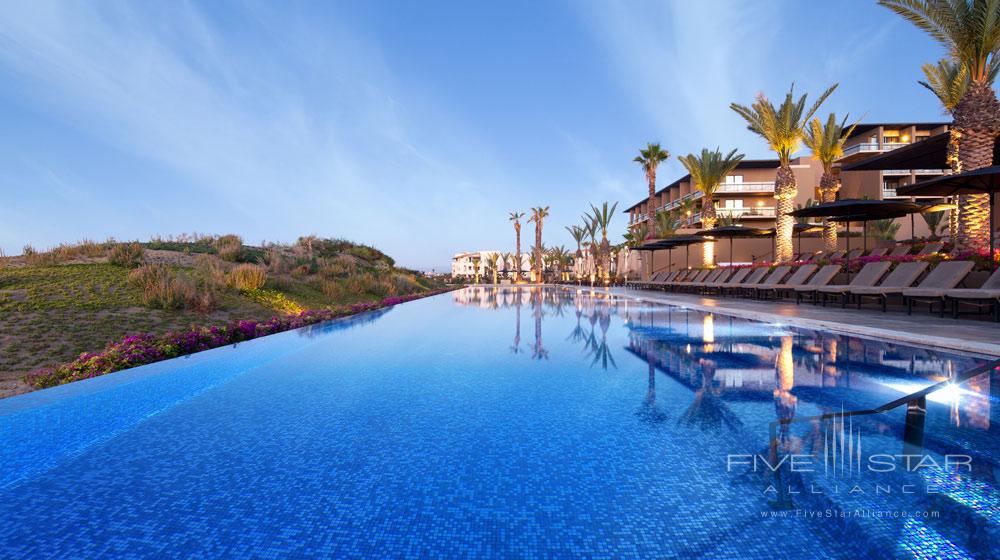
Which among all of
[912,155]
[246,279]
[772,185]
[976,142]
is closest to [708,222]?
[912,155]

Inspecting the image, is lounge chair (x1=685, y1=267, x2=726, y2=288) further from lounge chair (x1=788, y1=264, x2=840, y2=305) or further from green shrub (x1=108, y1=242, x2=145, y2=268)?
green shrub (x1=108, y1=242, x2=145, y2=268)

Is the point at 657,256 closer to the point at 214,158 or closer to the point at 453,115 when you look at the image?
the point at 453,115

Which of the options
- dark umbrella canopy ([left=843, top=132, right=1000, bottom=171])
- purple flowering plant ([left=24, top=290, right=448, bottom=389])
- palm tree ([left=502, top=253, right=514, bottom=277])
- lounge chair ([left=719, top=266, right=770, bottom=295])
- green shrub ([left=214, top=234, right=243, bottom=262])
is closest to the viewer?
purple flowering plant ([left=24, top=290, right=448, bottom=389])

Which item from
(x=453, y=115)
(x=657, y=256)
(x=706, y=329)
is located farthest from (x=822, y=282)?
(x=453, y=115)

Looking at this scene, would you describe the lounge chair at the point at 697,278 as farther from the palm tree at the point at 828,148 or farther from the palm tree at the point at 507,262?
the palm tree at the point at 507,262

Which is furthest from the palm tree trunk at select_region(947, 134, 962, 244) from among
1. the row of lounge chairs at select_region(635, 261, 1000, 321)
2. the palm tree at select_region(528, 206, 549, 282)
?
the palm tree at select_region(528, 206, 549, 282)

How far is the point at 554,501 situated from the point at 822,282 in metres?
12.2

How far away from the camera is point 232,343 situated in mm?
7605

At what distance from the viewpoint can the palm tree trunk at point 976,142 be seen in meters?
11.0

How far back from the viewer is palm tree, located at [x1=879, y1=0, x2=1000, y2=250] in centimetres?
1083

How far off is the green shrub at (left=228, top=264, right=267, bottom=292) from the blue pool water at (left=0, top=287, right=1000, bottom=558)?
24.1 ft

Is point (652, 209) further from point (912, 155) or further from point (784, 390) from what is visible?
point (784, 390)

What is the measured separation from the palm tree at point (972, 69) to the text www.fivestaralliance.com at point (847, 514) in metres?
13.2

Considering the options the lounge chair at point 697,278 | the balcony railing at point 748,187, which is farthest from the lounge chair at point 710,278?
the balcony railing at point 748,187
